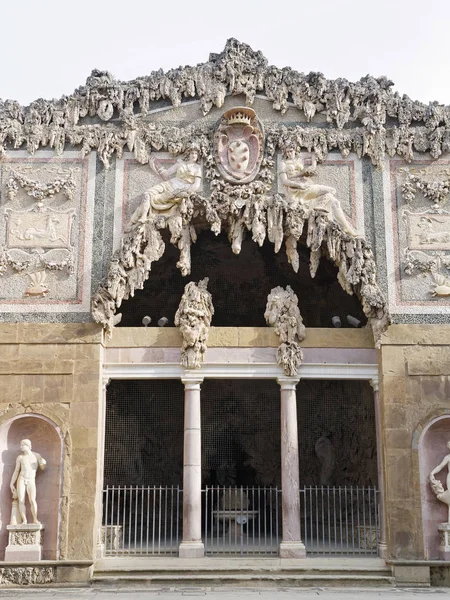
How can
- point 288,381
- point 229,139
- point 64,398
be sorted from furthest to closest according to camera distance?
point 229,139 → point 288,381 → point 64,398

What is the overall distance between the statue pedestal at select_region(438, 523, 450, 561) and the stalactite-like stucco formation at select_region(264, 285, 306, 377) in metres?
3.88

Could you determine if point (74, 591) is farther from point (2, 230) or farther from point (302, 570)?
point (2, 230)

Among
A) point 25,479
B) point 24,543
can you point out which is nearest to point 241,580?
point 24,543

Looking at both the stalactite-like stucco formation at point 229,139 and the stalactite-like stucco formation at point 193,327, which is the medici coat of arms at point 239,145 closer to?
the stalactite-like stucco formation at point 229,139

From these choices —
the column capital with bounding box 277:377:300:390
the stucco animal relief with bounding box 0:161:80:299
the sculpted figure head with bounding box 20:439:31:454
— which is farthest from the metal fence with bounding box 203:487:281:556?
the stucco animal relief with bounding box 0:161:80:299

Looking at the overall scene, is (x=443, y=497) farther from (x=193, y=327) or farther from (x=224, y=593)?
(x=193, y=327)

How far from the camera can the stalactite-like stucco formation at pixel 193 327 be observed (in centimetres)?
1552

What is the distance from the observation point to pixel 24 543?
14203 mm

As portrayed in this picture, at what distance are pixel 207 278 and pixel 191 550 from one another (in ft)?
17.4

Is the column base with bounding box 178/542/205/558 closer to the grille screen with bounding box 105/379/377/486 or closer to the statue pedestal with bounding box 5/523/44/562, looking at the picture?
the statue pedestal with bounding box 5/523/44/562

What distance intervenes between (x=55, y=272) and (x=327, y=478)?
8.22 meters

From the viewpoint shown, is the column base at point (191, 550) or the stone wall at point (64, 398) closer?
the stone wall at point (64, 398)

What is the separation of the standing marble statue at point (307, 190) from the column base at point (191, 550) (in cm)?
668

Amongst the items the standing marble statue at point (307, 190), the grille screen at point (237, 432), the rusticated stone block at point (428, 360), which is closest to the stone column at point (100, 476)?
the grille screen at point (237, 432)
